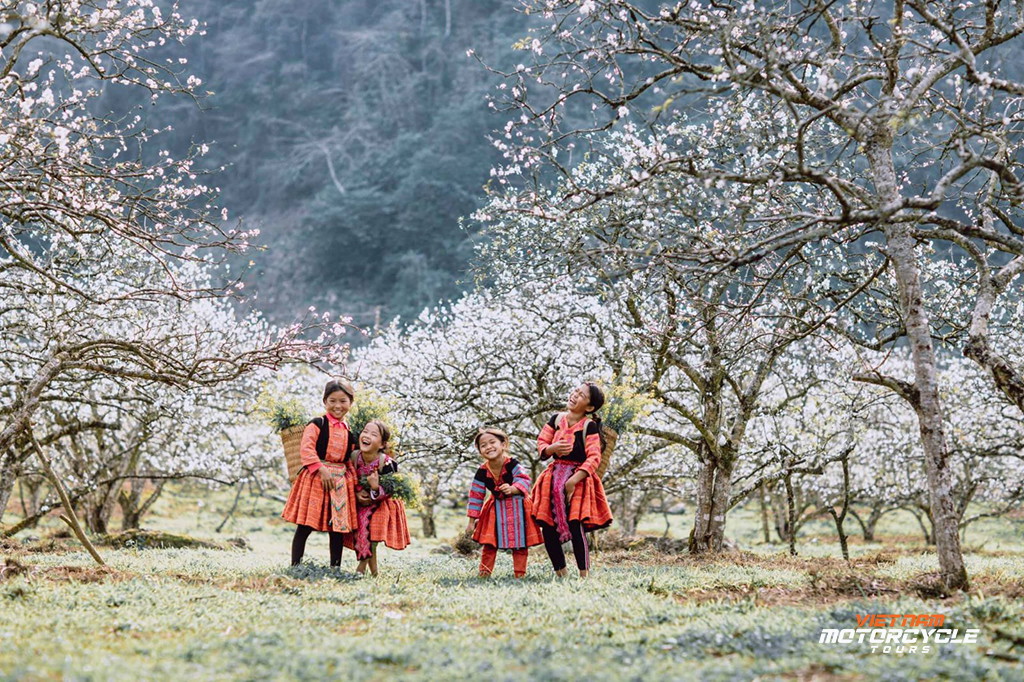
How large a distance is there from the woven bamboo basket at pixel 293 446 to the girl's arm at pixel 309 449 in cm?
15

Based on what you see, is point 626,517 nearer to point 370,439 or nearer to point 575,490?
point 575,490

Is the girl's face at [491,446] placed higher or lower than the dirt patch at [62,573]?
higher

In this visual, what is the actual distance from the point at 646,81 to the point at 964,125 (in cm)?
305

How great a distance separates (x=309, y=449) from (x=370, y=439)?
2.74 ft

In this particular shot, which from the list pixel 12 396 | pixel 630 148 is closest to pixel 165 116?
pixel 12 396

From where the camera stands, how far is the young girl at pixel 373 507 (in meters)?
10.5

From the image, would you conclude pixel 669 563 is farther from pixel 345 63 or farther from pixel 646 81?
pixel 345 63

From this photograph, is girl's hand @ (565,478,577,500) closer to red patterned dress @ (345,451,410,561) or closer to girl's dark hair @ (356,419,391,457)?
red patterned dress @ (345,451,410,561)

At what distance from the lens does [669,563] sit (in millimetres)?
13547

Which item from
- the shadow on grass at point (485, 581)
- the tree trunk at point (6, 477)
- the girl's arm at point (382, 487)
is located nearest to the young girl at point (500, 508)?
the shadow on grass at point (485, 581)

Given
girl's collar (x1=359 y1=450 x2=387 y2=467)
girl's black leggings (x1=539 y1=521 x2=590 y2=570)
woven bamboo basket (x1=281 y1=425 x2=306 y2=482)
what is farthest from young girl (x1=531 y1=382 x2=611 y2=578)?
woven bamboo basket (x1=281 y1=425 x2=306 y2=482)

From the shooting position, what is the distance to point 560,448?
10.2 m

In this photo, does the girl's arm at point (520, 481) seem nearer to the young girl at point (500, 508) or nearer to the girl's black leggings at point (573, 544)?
the young girl at point (500, 508)

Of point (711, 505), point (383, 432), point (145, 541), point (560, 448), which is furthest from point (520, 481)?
point (145, 541)
